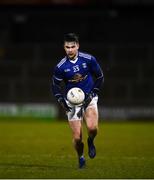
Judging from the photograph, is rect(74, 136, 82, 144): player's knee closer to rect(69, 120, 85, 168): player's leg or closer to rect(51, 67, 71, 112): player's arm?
rect(69, 120, 85, 168): player's leg

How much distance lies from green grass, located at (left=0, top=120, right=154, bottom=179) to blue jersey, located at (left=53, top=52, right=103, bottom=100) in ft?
4.28

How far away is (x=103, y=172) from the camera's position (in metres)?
10.7

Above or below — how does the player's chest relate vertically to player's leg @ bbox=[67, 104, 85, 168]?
above

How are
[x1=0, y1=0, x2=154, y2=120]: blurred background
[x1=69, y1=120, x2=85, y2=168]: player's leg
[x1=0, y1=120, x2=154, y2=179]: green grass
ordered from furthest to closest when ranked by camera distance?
[x1=0, y1=0, x2=154, y2=120]: blurred background < [x1=69, y1=120, x2=85, y2=168]: player's leg < [x1=0, y1=120, x2=154, y2=179]: green grass

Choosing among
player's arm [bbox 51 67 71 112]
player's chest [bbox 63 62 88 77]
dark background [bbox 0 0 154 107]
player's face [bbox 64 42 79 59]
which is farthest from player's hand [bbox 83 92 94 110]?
dark background [bbox 0 0 154 107]

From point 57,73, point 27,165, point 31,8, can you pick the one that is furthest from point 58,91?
point 31,8

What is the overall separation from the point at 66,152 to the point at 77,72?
10.7 ft

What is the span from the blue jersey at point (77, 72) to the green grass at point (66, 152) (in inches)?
51.4

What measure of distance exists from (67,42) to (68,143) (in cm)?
576

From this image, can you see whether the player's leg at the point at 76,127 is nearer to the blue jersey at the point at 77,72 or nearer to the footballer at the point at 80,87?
the footballer at the point at 80,87

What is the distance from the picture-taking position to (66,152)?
14.1 metres

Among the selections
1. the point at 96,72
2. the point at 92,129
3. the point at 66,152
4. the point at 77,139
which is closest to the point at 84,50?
the point at 66,152

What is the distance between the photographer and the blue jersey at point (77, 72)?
1119 cm

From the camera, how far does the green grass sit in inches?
419
